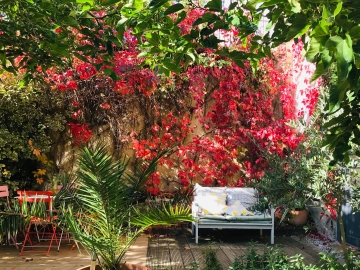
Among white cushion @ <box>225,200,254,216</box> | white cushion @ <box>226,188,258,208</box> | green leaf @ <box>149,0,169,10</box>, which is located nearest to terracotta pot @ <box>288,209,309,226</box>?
white cushion @ <box>226,188,258,208</box>

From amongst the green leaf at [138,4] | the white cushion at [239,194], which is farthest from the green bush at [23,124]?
the green leaf at [138,4]

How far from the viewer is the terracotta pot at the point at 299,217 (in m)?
7.33

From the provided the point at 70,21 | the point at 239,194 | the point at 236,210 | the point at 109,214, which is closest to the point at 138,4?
the point at 70,21

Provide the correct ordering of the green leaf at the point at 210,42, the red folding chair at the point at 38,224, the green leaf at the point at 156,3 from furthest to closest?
1. the red folding chair at the point at 38,224
2. the green leaf at the point at 210,42
3. the green leaf at the point at 156,3

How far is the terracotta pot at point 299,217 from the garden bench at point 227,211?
118cm

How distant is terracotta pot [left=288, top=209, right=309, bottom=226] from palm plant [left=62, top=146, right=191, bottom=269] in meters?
4.54

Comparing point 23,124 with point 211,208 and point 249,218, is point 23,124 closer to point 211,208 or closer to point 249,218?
point 211,208

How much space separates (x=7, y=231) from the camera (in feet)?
17.3

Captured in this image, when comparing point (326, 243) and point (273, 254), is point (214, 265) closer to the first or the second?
point (273, 254)

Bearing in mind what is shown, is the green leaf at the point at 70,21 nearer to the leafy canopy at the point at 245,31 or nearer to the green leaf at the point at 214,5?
Result: the leafy canopy at the point at 245,31

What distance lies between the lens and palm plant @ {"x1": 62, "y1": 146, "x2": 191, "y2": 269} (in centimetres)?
304

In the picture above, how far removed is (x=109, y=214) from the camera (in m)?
3.18

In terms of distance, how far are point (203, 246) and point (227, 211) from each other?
28.9 inches

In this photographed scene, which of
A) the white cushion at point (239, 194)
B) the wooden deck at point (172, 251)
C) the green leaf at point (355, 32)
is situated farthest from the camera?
the white cushion at point (239, 194)
